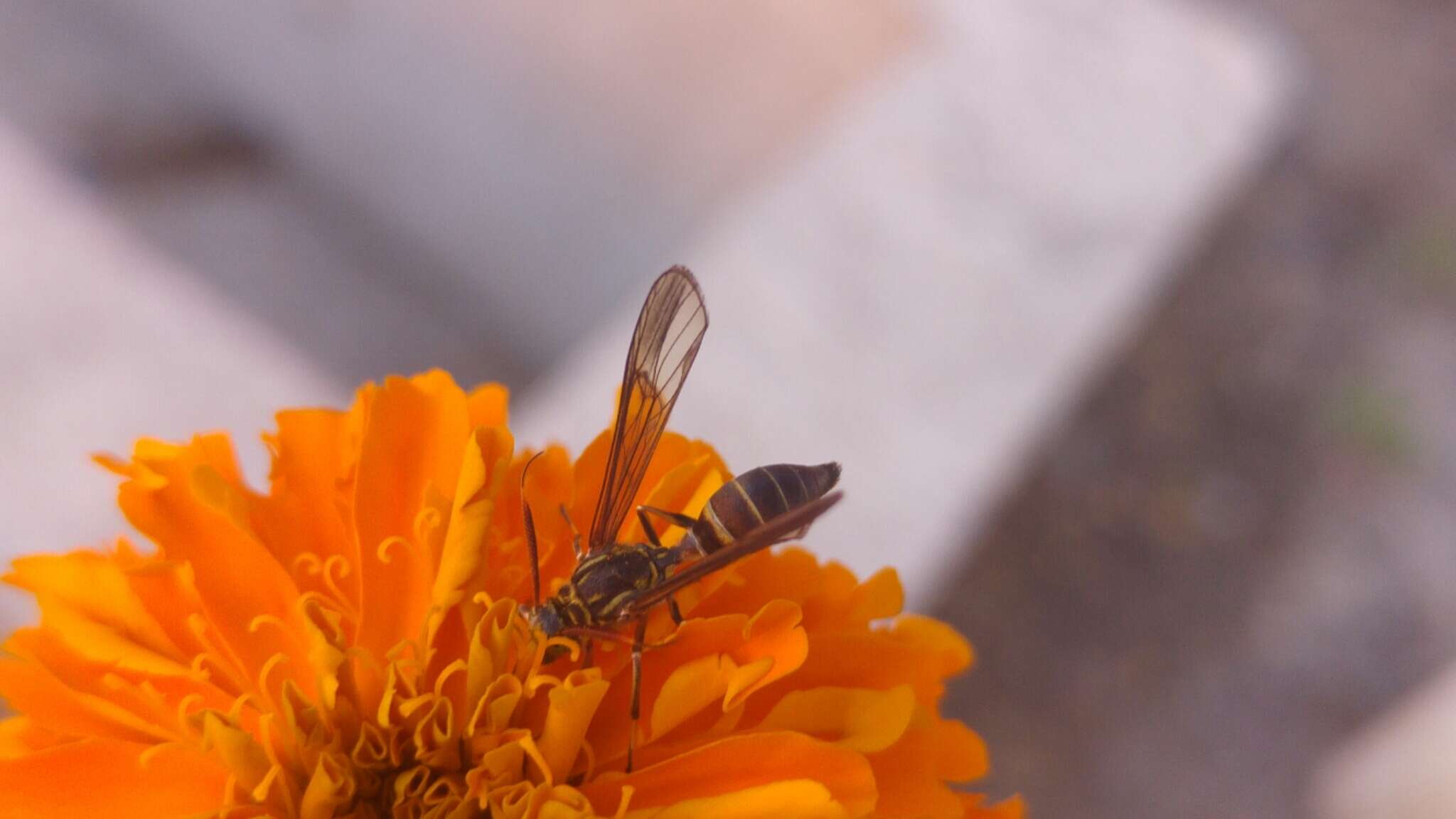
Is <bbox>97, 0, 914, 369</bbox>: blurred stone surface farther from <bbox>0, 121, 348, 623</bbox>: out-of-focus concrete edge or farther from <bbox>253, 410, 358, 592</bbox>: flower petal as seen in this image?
<bbox>253, 410, 358, 592</bbox>: flower petal

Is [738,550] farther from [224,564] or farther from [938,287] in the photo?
[938,287]

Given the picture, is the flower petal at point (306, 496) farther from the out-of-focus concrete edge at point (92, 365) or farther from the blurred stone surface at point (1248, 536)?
the blurred stone surface at point (1248, 536)

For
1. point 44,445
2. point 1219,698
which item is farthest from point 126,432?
point 1219,698

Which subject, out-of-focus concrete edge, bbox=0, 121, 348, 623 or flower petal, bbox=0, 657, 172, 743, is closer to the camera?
flower petal, bbox=0, 657, 172, 743

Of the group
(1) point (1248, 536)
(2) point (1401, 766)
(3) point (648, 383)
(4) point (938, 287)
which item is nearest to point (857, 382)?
(4) point (938, 287)

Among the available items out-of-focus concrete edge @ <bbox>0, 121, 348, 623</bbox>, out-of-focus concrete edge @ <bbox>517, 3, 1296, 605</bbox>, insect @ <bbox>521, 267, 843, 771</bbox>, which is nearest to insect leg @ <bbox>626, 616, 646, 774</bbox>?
insect @ <bbox>521, 267, 843, 771</bbox>

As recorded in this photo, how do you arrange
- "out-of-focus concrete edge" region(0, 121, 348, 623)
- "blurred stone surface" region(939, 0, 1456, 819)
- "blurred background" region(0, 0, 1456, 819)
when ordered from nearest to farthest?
"out-of-focus concrete edge" region(0, 121, 348, 623), "blurred background" region(0, 0, 1456, 819), "blurred stone surface" region(939, 0, 1456, 819)

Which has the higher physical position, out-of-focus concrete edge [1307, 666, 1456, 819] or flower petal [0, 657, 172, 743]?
out-of-focus concrete edge [1307, 666, 1456, 819]
